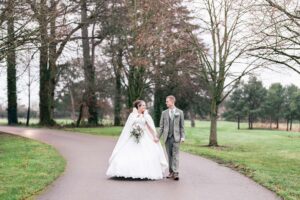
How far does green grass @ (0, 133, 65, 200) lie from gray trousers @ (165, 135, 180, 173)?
9.67 ft

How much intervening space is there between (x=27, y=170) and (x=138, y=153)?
354 centimetres

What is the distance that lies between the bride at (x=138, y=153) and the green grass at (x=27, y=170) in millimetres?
1700

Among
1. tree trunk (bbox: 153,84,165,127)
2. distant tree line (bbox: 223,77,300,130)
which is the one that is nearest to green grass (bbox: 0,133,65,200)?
tree trunk (bbox: 153,84,165,127)

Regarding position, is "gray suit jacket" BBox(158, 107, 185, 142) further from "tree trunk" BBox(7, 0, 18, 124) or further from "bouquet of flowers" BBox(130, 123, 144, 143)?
"tree trunk" BBox(7, 0, 18, 124)

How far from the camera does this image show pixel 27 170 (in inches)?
563

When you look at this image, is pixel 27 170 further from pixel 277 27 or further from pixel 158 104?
pixel 158 104

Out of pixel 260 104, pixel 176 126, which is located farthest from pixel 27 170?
pixel 260 104

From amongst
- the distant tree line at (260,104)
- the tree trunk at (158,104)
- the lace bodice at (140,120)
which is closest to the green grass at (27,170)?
the lace bodice at (140,120)

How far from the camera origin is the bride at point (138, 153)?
12.5 meters

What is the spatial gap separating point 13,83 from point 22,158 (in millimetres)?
33748

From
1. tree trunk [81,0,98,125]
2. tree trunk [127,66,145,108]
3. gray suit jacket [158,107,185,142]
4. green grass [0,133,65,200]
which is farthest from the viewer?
tree trunk [81,0,98,125]

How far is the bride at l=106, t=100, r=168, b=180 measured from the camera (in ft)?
41.0

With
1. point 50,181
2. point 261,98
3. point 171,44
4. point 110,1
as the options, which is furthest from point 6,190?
point 261,98

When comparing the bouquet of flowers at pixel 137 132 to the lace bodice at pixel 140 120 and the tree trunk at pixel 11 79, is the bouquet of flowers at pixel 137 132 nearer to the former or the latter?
the lace bodice at pixel 140 120
